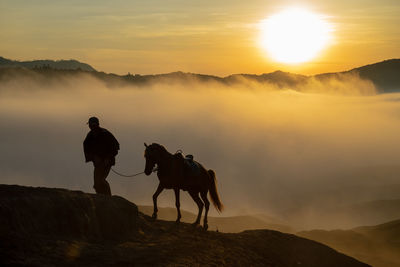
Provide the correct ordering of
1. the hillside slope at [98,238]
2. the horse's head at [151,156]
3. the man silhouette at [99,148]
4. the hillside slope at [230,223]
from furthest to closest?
the hillside slope at [230,223], the horse's head at [151,156], the man silhouette at [99,148], the hillside slope at [98,238]

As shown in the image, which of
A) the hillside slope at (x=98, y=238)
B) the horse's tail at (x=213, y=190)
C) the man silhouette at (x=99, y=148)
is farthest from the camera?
the horse's tail at (x=213, y=190)

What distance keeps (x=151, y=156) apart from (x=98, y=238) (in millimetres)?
3515

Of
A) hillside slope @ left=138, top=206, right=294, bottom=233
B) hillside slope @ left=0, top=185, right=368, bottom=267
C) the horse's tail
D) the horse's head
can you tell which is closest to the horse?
the horse's head

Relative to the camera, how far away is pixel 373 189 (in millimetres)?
193125

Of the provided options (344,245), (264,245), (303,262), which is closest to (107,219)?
(264,245)

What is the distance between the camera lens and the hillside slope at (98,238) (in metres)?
12.1

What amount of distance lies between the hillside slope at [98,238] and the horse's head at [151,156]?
55.9 inches

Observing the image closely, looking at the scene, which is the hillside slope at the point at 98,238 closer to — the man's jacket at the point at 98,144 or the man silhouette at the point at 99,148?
the man silhouette at the point at 99,148

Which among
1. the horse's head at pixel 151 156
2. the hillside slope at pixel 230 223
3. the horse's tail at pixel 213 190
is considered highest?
the horse's head at pixel 151 156

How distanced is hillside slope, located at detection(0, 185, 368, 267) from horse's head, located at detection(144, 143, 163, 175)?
1421 millimetres

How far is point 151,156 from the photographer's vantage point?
1716 cm

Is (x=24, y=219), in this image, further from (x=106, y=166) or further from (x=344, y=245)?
(x=344, y=245)

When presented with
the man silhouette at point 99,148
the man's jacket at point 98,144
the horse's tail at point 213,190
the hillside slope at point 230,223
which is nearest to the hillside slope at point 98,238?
the man silhouette at point 99,148

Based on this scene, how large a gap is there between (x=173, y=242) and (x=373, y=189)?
187 metres
